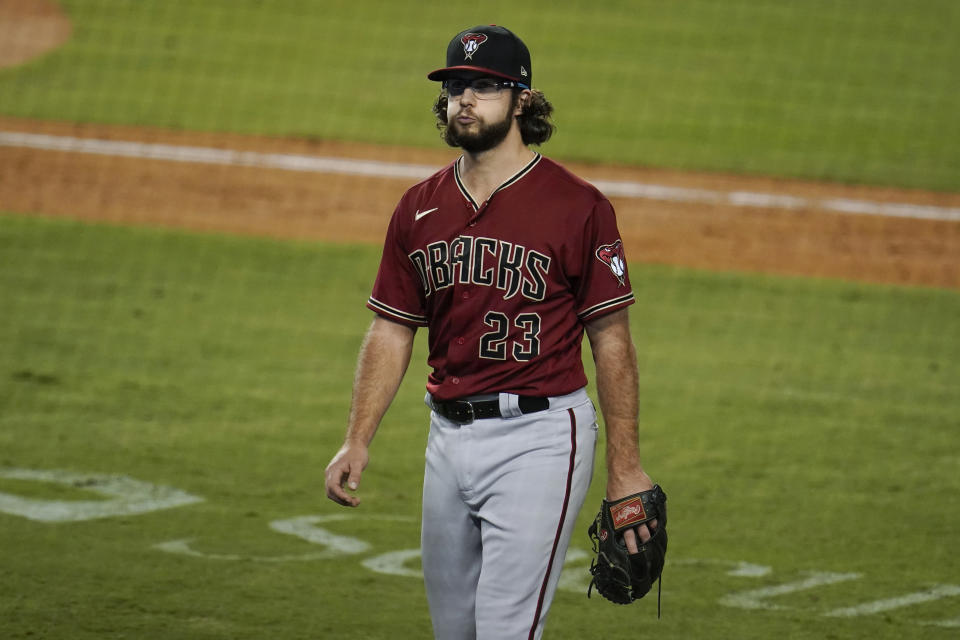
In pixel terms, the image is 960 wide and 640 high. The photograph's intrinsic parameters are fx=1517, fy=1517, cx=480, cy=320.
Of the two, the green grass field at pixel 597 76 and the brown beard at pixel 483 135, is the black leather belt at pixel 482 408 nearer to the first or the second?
the brown beard at pixel 483 135

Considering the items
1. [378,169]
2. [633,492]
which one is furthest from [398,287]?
[378,169]

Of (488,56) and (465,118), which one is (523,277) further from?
(488,56)

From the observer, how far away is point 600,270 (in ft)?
→ 11.8

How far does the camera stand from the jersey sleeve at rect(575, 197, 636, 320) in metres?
3.59

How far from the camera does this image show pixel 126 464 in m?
6.73

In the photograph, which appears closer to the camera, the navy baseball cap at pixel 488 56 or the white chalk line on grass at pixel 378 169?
the navy baseball cap at pixel 488 56

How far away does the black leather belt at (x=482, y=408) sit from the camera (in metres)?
3.58

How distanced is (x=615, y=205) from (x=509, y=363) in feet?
32.8

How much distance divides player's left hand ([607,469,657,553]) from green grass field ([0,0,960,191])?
12.4 metres

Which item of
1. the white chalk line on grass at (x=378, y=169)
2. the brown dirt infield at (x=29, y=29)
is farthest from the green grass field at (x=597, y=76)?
the white chalk line on grass at (x=378, y=169)

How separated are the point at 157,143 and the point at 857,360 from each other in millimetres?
9078

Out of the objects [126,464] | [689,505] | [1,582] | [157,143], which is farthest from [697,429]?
[157,143]

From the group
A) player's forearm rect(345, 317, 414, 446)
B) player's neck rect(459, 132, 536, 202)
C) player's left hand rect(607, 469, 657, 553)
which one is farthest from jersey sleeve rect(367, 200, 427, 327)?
player's left hand rect(607, 469, 657, 553)

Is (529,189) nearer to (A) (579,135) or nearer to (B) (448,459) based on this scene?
(B) (448,459)
